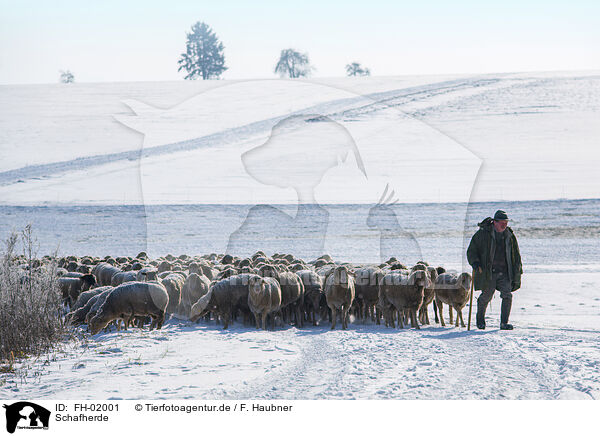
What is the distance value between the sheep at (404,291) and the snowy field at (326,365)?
37 centimetres

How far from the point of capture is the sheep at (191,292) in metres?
11.1

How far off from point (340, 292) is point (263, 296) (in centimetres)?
118

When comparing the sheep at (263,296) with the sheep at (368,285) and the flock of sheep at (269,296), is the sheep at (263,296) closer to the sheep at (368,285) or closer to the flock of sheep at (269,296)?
the flock of sheep at (269,296)

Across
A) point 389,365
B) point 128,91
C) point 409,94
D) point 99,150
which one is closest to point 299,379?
point 389,365

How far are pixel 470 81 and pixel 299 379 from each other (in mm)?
52991

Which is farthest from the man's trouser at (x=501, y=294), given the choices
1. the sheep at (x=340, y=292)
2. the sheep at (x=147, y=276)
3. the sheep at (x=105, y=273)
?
the sheep at (x=105, y=273)

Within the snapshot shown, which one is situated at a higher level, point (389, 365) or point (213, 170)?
point (213, 170)

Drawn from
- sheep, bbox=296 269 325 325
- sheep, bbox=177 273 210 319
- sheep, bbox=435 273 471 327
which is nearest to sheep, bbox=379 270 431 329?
sheep, bbox=435 273 471 327

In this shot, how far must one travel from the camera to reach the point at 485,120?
147 ft

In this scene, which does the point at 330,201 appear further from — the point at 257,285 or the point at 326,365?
the point at 326,365

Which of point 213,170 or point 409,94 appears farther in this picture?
point 409,94

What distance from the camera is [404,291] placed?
9.91 metres

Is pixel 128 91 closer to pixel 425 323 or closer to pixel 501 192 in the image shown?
pixel 501 192
